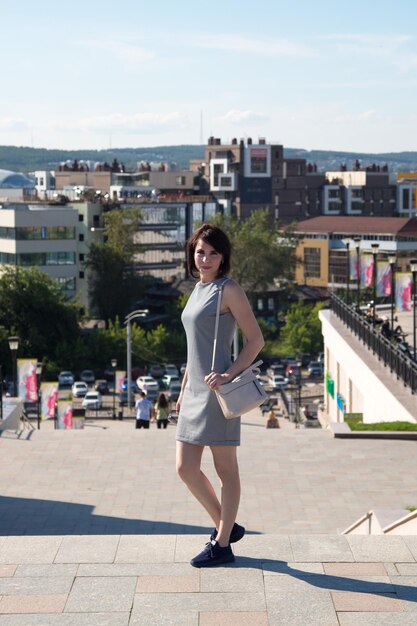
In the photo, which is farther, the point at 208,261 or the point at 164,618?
the point at 208,261

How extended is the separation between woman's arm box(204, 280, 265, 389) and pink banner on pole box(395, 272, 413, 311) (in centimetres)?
3519

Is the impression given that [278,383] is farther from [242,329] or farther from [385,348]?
[242,329]

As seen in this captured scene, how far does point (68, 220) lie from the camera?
109125 millimetres

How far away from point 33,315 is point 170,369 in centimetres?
1095

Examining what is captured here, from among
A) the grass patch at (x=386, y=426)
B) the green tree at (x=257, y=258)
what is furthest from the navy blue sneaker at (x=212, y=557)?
the green tree at (x=257, y=258)

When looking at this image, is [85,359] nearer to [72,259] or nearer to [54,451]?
[72,259]

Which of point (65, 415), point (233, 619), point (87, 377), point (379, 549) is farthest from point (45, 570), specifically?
point (87, 377)

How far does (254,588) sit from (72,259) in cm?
10259

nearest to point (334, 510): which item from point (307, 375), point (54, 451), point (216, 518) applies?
point (54, 451)

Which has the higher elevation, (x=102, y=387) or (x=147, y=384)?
(x=147, y=384)

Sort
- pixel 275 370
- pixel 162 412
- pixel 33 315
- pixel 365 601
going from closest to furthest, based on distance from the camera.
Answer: pixel 365 601 → pixel 162 412 → pixel 33 315 → pixel 275 370

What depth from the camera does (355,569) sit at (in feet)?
27.1

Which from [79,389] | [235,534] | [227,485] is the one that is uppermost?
[227,485]

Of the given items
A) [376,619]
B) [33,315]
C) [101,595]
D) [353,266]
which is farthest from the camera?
[33,315]
